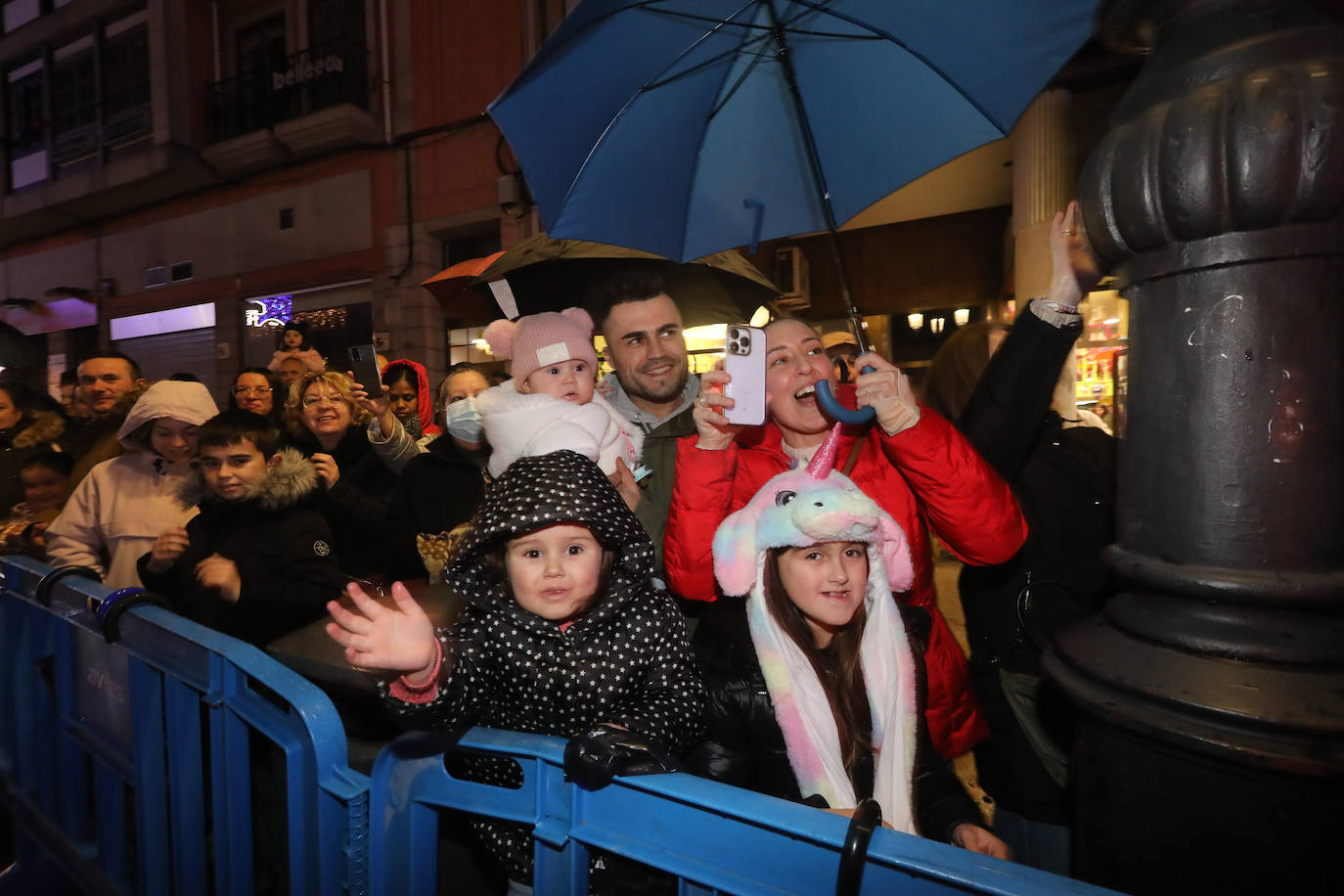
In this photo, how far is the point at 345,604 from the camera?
250cm

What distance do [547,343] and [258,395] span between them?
2.70m

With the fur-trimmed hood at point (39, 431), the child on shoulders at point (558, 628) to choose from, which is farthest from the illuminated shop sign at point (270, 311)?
the child on shoulders at point (558, 628)

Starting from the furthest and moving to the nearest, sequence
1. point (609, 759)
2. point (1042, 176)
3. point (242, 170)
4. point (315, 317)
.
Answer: point (242, 170) < point (315, 317) < point (1042, 176) < point (609, 759)

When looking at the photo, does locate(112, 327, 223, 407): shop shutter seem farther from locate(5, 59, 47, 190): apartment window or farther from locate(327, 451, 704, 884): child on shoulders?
locate(327, 451, 704, 884): child on shoulders

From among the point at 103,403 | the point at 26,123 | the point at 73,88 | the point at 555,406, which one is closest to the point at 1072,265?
the point at 555,406

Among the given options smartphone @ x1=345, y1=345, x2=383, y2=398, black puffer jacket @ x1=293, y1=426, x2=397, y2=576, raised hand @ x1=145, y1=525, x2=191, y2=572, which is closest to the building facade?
black puffer jacket @ x1=293, y1=426, x2=397, y2=576

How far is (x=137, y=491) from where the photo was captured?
321cm

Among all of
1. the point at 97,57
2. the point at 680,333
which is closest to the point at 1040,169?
the point at 680,333

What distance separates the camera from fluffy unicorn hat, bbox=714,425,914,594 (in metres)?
1.63

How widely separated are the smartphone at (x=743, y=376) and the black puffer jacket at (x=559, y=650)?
1.36 feet

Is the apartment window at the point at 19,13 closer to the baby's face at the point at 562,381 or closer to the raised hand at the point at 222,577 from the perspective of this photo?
the raised hand at the point at 222,577

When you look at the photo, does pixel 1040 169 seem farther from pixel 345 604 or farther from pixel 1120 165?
pixel 345 604

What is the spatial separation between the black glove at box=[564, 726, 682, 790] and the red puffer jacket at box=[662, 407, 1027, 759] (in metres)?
0.84

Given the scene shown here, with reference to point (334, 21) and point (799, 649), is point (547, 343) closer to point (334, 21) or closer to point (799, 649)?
point (799, 649)
